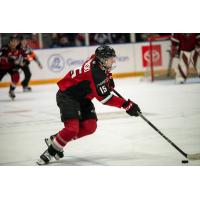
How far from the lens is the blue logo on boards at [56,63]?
33.1 feet

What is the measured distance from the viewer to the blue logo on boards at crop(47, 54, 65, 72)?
10101mm

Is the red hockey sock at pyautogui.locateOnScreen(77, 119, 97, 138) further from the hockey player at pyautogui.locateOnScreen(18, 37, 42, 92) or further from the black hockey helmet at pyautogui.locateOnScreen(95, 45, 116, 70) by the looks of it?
the hockey player at pyautogui.locateOnScreen(18, 37, 42, 92)

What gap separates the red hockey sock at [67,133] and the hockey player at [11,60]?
420 centimetres

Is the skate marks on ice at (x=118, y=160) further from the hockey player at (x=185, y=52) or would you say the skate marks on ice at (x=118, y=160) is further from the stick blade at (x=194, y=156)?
the hockey player at (x=185, y=52)

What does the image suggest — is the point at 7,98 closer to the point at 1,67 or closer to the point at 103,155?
the point at 1,67

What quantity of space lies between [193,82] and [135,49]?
3046 millimetres

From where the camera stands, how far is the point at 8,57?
27.2 ft

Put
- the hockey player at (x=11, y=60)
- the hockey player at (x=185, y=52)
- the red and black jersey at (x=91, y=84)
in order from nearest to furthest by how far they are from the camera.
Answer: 1. the red and black jersey at (x=91, y=84)
2. the hockey player at (x=11, y=60)
3. the hockey player at (x=185, y=52)

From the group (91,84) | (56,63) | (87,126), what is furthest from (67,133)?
(56,63)

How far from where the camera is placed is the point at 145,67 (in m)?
10.4

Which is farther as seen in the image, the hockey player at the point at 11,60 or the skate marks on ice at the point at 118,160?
the hockey player at the point at 11,60

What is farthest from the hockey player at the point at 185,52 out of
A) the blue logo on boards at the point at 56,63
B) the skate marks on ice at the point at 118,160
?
the skate marks on ice at the point at 118,160

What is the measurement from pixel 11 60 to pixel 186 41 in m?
2.55

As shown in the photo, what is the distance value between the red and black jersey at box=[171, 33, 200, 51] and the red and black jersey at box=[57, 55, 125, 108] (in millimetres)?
4534
